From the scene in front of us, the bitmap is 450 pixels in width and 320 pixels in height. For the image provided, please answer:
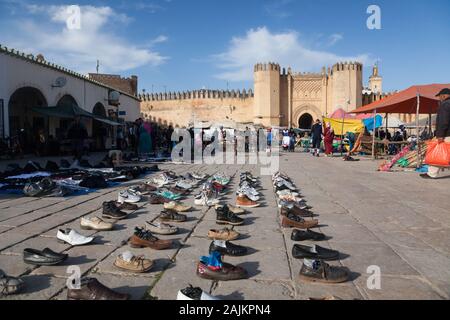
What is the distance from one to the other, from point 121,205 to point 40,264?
1981 mm

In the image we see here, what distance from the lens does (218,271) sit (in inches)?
101

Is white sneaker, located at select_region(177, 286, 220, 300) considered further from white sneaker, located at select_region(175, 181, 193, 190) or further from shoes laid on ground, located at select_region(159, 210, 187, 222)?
white sneaker, located at select_region(175, 181, 193, 190)

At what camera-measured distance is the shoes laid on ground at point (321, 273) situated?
8.29 feet

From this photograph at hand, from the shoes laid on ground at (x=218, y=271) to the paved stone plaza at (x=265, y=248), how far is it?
0.04 metres

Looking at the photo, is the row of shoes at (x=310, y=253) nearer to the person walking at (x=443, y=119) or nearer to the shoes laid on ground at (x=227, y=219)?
the shoes laid on ground at (x=227, y=219)

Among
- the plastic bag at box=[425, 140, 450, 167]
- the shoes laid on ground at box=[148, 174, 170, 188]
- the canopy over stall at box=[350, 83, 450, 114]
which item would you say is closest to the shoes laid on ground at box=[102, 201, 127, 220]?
the shoes laid on ground at box=[148, 174, 170, 188]

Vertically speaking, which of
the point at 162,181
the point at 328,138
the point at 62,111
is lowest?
the point at 162,181

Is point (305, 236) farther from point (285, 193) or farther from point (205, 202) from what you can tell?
point (285, 193)

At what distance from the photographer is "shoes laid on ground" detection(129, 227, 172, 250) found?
10.5ft

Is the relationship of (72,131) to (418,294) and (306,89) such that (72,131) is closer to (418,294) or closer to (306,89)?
(418,294)

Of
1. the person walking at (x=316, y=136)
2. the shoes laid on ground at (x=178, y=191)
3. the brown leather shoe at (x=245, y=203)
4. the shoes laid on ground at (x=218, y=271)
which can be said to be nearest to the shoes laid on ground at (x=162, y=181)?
the shoes laid on ground at (x=178, y=191)

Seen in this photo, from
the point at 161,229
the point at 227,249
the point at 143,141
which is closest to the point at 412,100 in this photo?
the point at 143,141

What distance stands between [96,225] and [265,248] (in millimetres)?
1709

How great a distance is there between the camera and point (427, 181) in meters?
7.95
